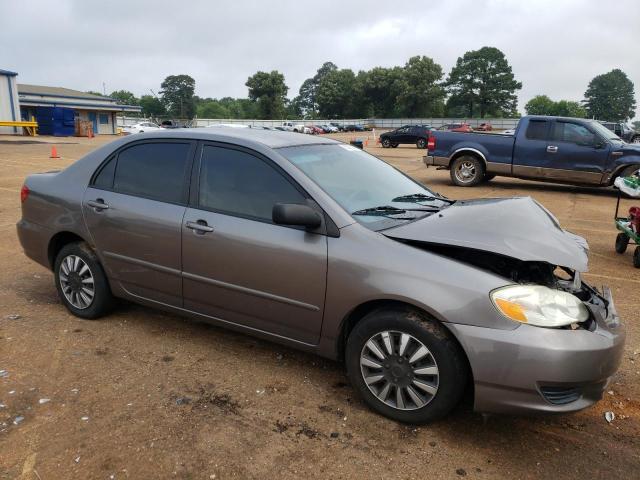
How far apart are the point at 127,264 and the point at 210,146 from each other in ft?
3.67

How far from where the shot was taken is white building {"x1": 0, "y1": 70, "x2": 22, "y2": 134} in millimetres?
36500

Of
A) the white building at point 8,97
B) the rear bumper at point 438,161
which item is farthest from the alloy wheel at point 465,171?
the white building at point 8,97

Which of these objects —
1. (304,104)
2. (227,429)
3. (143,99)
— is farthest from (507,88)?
(227,429)

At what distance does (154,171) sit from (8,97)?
40.4m

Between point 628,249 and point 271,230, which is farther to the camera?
point 628,249

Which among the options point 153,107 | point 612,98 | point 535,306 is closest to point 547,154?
point 535,306

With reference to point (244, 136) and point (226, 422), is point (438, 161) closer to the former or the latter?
point (244, 136)

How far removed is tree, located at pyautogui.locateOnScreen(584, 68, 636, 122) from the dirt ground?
438ft

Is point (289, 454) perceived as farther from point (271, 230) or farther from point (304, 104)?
point (304, 104)

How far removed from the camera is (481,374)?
2.62 m

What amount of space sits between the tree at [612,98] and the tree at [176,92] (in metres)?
93.3

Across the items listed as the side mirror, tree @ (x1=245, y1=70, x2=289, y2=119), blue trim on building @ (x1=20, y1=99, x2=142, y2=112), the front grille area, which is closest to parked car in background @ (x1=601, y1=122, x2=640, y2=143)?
the front grille area

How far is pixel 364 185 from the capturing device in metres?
3.64

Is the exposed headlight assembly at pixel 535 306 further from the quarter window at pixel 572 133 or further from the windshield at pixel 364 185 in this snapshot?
the quarter window at pixel 572 133
